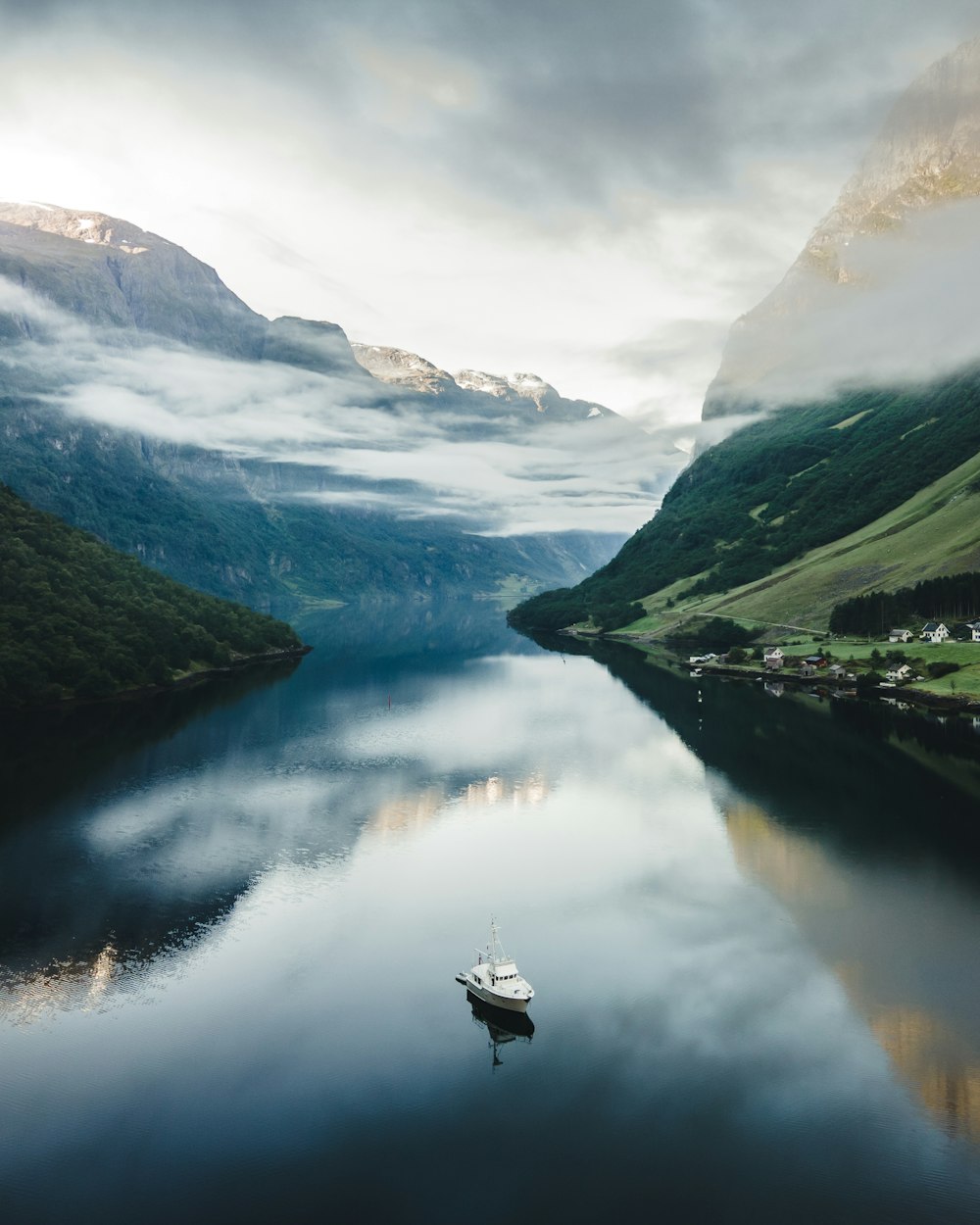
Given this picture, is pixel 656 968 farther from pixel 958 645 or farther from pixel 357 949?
pixel 958 645

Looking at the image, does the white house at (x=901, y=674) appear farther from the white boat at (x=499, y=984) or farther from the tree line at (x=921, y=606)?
the white boat at (x=499, y=984)

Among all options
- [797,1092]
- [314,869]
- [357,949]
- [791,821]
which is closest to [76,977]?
[357,949]

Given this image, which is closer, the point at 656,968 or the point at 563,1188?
the point at 563,1188

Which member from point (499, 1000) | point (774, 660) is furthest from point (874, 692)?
point (499, 1000)

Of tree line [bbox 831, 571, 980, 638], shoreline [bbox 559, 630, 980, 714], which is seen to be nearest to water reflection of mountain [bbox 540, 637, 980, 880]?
shoreline [bbox 559, 630, 980, 714]

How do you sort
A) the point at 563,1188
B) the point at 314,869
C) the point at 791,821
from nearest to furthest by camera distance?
the point at 563,1188 < the point at 314,869 < the point at 791,821

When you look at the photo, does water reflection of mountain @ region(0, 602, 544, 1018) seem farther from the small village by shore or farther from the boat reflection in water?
the small village by shore

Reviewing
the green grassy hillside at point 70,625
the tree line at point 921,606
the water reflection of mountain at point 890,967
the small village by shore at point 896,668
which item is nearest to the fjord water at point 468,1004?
the water reflection of mountain at point 890,967
